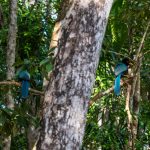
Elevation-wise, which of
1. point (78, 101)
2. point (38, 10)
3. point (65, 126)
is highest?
point (38, 10)

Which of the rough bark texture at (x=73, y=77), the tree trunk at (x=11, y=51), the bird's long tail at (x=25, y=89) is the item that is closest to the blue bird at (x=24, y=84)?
the bird's long tail at (x=25, y=89)

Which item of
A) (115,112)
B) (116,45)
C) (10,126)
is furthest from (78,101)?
(115,112)

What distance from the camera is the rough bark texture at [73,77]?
8.66ft

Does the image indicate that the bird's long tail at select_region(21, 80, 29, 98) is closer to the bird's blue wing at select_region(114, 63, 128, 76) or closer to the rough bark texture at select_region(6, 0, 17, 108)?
the bird's blue wing at select_region(114, 63, 128, 76)

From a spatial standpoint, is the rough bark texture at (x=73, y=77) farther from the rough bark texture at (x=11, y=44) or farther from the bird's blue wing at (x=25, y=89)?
the rough bark texture at (x=11, y=44)

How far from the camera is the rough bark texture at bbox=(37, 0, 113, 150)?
8.66 feet

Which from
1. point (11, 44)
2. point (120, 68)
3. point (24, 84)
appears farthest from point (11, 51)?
point (120, 68)

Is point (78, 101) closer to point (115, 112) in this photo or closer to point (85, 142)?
point (115, 112)

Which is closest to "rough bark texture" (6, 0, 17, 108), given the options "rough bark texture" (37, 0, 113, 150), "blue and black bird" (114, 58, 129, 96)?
"blue and black bird" (114, 58, 129, 96)

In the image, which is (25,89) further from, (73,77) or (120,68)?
(73,77)

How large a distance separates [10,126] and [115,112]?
9.81ft

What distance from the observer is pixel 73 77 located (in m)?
2.73

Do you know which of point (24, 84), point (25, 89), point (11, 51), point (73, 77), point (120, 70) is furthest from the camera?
point (11, 51)

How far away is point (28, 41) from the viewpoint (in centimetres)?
825
